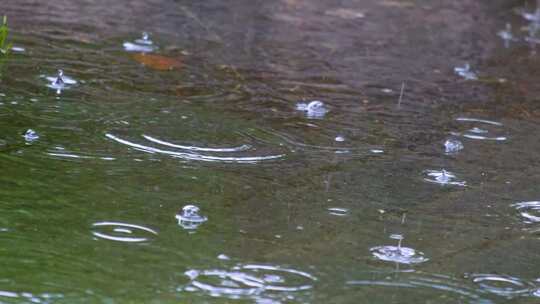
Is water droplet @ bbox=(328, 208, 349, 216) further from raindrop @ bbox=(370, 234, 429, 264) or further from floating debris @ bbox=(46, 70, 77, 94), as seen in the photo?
floating debris @ bbox=(46, 70, 77, 94)

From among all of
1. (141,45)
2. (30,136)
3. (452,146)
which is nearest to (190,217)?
(30,136)

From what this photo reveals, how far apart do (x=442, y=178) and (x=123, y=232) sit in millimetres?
1078

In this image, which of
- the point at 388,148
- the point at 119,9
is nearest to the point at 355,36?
the point at 119,9

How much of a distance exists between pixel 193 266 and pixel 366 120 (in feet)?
5.04

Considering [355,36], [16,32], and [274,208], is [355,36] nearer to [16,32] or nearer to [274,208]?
[16,32]

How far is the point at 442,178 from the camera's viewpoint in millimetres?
2781

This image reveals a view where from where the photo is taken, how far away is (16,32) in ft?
13.4

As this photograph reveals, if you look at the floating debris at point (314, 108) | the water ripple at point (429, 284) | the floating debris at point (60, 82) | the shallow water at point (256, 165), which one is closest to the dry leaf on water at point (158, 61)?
the shallow water at point (256, 165)

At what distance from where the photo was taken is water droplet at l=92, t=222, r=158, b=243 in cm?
210

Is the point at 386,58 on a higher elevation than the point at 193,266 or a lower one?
higher

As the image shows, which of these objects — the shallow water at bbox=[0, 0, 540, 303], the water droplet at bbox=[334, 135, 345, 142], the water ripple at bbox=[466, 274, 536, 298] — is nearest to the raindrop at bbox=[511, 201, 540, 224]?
the shallow water at bbox=[0, 0, 540, 303]

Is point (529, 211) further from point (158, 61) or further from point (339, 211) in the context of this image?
point (158, 61)

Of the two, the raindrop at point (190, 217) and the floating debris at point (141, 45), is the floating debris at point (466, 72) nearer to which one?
the floating debris at point (141, 45)

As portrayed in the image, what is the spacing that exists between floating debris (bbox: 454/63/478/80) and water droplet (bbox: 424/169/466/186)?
60.9 inches
